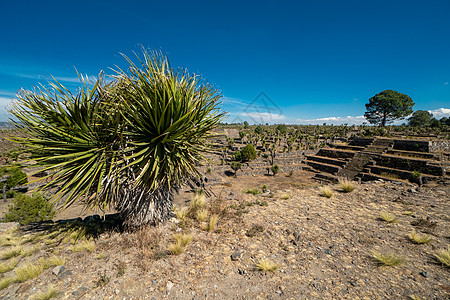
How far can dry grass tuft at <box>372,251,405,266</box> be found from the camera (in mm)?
3141

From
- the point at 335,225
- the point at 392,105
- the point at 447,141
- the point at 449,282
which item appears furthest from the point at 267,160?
the point at 392,105

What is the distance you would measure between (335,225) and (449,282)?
1977 millimetres

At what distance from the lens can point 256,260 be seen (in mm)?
3395

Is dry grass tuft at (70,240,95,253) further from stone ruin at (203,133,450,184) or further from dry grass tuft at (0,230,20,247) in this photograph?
stone ruin at (203,133,450,184)

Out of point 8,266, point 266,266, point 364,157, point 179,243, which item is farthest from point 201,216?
point 364,157

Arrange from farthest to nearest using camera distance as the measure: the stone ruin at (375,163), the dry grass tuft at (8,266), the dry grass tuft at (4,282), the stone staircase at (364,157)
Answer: the stone staircase at (364,157) → the stone ruin at (375,163) → the dry grass tuft at (8,266) → the dry grass tuft at (4,282)

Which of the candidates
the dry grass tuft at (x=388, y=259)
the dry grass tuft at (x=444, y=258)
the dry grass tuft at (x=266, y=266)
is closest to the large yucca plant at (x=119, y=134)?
the dry grass tuft at (x=266, y=266)

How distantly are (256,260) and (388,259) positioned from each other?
2.38 meters

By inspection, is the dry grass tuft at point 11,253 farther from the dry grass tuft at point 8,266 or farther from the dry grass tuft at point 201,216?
the dry grass tuft at point 201,216

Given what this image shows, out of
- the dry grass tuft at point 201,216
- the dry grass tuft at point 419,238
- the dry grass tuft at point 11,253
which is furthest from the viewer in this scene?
the dry grass tuft at point 201,216

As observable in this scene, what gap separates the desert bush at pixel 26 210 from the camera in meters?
7.40

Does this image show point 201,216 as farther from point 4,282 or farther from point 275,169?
point 275,169

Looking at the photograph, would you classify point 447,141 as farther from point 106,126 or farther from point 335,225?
point 106,126

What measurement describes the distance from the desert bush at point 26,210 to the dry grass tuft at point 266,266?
8975 millimetres
